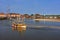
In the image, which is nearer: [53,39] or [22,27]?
[53,39]

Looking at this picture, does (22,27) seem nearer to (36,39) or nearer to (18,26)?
(18,26)

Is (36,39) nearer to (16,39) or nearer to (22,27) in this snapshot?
(16,39)

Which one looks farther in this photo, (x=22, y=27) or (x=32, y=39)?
(x=22, y=27)

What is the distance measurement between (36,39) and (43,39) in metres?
1.16

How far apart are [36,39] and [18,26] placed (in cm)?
2527

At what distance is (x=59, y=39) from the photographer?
3077 cm

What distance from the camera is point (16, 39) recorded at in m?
30.1

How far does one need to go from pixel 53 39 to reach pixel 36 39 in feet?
9.59

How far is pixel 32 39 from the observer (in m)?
30.2

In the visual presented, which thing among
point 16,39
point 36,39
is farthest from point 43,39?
point 16,39

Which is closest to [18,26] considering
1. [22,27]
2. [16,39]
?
[22,27]

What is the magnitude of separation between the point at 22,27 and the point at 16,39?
24504 millimetres

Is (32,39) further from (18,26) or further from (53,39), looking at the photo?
(18,26)

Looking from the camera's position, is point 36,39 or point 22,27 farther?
point 22,27
